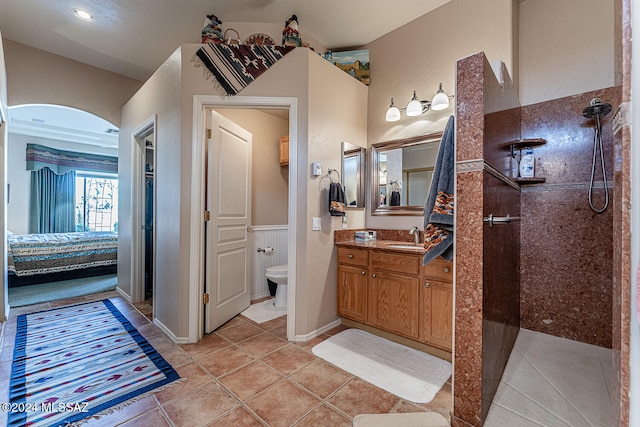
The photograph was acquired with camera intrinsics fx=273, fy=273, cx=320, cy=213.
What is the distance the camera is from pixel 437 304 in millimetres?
2090

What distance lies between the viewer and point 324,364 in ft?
6.77

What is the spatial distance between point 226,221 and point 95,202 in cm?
622

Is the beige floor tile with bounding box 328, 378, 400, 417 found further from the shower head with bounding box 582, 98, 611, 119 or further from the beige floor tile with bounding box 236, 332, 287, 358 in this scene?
the shower head with bounding box 582, 98, 611, 119

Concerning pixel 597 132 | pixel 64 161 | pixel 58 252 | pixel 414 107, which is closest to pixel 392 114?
pixel 414 107

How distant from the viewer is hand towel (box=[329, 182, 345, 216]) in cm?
257

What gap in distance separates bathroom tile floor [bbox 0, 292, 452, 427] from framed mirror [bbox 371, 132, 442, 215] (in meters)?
1.54

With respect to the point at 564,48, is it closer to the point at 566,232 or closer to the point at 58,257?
the point at 566,232

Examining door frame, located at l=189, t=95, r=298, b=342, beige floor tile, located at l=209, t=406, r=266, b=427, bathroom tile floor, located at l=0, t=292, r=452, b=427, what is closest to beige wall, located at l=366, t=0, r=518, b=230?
door frame, located at l=189, t=95, r=298, b=342

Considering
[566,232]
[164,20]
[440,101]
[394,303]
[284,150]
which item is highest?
[164,20]

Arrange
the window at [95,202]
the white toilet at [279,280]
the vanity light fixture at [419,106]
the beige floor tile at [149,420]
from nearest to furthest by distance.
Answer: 1. the beige floor tile at [149,420]
2. the vanity light fixture at [419,106]
3. the white toilet at [279,280]
4. the window at [95,202]

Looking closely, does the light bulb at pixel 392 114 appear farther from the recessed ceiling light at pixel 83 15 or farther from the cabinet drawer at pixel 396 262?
the recessed ceiling light at pixel 83 15

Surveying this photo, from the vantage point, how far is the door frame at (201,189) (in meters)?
2.39

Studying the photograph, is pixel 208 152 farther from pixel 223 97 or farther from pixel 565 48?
pixel 565 48

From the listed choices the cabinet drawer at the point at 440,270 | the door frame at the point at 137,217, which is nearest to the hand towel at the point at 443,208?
the cabinet drawer at the point at 440,270
